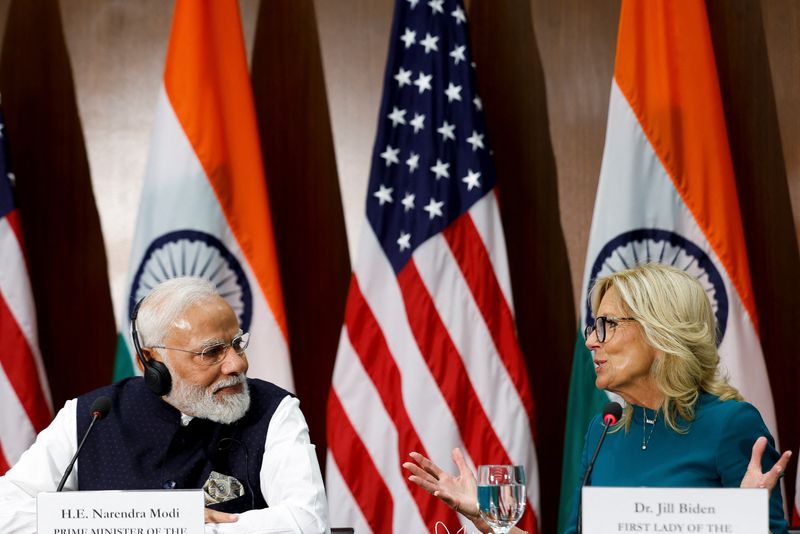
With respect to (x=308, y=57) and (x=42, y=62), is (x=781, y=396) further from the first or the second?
(x=42, y=62)

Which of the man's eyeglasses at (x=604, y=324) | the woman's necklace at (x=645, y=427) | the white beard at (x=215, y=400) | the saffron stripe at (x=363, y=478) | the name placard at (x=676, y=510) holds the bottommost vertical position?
the saffron stripe at (x=363, y=478)

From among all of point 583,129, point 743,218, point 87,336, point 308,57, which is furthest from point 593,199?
point 87,336

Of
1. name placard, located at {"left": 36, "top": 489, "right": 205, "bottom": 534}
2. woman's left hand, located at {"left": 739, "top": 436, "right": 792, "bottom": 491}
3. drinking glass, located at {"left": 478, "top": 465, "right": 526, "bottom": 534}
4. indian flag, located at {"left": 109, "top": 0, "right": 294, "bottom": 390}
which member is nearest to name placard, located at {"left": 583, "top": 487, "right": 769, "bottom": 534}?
drinking glass, located at {"left": 478, "top": 465, "right": 526, "bottom": 534}

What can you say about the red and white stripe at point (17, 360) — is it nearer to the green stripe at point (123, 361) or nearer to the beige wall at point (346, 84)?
the green stripe at point (123, 361)

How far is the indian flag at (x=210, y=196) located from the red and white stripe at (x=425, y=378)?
1.04 feet

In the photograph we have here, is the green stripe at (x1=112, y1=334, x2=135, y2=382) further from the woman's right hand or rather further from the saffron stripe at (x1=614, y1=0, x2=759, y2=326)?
the saffron stripe at (x1=614, y1=0, x2=759, y2=326)

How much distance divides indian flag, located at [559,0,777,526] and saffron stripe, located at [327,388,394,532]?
2.29 feet

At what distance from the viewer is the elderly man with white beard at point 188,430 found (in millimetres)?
2672

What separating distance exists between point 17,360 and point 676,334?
8.68 ft

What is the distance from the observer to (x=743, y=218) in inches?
167

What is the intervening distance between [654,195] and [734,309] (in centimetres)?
53

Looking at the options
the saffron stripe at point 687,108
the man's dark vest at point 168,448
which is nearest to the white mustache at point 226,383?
the man's dark vest at point 168,448

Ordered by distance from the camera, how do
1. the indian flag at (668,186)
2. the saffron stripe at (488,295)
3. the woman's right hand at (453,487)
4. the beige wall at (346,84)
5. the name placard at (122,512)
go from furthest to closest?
the beige wall at (346,84) → the saffron stripe at (488,295) → the indian flag at (668,186) → the woman's right hand at (453,487) → the name placard at (122,512)

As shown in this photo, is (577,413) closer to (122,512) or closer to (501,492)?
(501,492)
